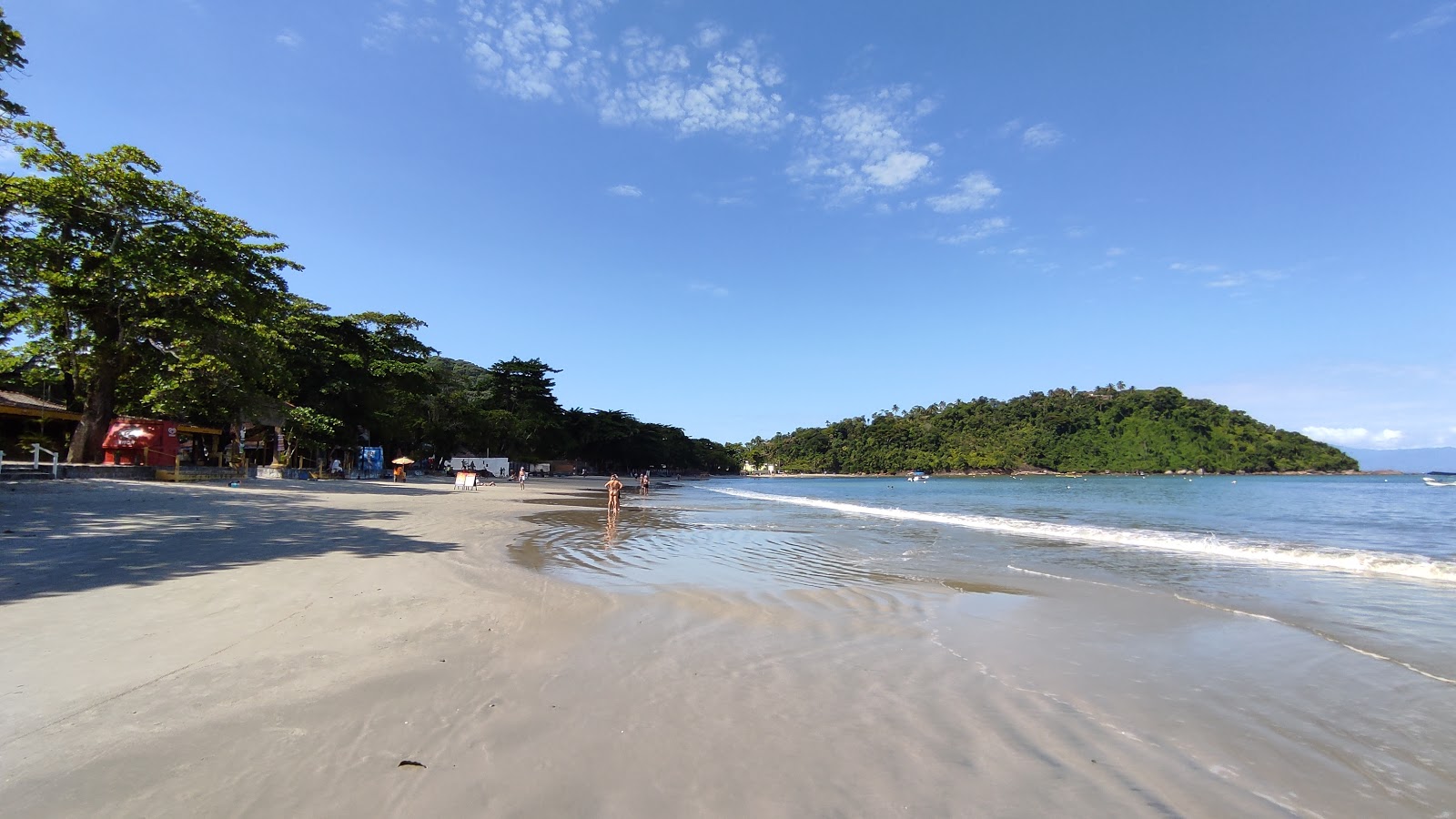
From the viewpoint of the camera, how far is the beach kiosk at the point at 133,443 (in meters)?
22.7

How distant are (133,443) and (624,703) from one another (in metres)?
28.4

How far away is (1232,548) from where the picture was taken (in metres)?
15.8

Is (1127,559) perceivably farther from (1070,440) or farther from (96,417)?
(1070,440)

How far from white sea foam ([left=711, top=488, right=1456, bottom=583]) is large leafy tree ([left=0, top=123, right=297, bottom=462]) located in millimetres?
27952

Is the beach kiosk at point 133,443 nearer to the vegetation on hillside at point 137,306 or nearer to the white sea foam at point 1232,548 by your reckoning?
the vegetation on hillside at point 137,306

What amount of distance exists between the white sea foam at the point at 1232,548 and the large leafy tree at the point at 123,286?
2795cm

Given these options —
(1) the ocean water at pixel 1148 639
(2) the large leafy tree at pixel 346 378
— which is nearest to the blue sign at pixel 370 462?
(2) the large leafy tree at pixel 346 378

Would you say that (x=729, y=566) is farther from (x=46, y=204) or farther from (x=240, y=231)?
(x=240, y=231)

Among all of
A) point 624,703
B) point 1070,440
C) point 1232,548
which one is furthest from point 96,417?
point 1070,440

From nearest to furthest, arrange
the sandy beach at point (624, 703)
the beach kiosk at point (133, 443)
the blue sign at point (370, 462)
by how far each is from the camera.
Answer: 1. the sandy beach at point (624, 703)
2. the beach kiosk at point (133, 443)
3. the blue sign at point (370, 462)

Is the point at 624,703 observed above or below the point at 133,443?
below

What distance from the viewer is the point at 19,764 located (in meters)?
3.01

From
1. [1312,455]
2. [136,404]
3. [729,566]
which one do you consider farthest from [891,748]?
[1312,455]

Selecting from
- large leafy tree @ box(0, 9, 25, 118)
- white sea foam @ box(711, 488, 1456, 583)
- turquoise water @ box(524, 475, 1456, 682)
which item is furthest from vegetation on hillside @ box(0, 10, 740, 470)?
white sea foam @ box(711, 488, 1456, 583)
